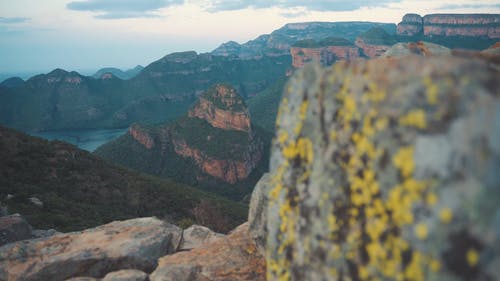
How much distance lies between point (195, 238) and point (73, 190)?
25.0m

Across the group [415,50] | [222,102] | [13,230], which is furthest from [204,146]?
[415,50]

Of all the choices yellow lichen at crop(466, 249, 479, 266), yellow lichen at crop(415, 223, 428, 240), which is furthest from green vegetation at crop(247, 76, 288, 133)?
yellow lichen at crop(466, 249, 479, 266)

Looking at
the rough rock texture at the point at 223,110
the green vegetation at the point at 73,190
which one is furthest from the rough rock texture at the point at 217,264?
the rough rock texture at the point at 223,110

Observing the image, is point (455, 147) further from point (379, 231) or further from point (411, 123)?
point (379, 231)

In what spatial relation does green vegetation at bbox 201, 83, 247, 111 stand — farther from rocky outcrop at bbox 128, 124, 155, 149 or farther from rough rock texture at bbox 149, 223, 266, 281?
rough rock texture at bbox 149, 223, 266, 281

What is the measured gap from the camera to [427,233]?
3.39m

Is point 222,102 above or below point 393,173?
below

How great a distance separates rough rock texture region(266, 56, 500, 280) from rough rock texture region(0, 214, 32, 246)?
39.6ft

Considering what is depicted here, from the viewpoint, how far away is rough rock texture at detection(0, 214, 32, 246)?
497 inches

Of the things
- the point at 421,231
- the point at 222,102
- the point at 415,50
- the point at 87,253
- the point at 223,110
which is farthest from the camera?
the point at 222,102

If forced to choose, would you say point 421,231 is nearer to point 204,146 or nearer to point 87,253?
point 87,253

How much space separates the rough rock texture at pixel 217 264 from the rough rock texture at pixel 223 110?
103 metres

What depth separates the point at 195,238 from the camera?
448 inches

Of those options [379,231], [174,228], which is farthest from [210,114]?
[379,231]
